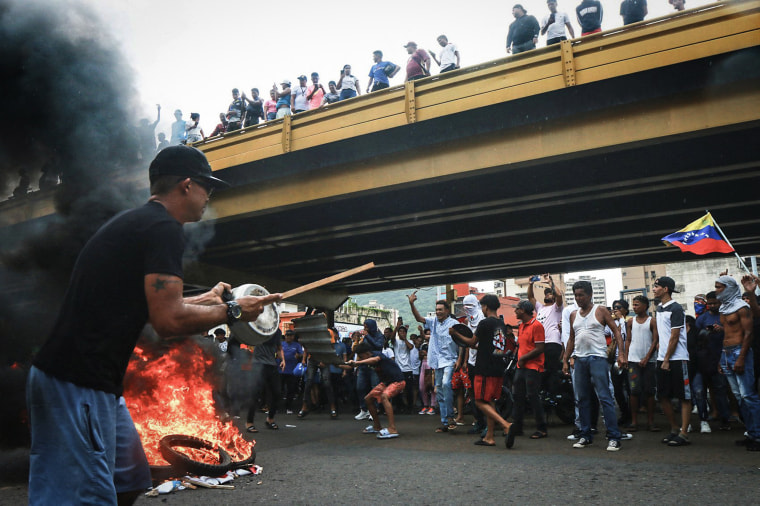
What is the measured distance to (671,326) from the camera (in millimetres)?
6965

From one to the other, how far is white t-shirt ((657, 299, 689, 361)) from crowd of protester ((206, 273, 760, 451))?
1 cm

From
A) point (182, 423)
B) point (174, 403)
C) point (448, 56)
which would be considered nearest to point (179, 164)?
point (182, 423)

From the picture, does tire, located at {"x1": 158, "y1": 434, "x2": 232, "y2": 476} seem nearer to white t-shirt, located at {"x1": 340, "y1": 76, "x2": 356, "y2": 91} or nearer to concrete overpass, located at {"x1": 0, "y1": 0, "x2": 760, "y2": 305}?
concrete overpass, located at {"x1": 0, "y1": 0, "x2": 760, "y2": 305}

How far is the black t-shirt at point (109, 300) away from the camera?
1933 mm

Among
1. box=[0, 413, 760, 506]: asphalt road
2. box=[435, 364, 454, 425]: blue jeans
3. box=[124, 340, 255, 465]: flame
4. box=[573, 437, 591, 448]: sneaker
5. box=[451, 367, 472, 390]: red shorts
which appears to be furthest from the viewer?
box=[451, 367, 472, 390]: red shorts

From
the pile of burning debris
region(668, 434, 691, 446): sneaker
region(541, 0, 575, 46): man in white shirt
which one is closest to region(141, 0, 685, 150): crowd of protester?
region(541, 0, 575, 46): man in white shirt

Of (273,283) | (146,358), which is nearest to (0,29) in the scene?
(146,358)

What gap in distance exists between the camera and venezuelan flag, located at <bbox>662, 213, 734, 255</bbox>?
7037 millimetres

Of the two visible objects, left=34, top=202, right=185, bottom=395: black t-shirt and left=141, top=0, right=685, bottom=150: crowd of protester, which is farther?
left=141, top=0, right=685, bottom=150: crowd of protester

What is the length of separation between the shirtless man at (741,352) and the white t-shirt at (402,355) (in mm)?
8425

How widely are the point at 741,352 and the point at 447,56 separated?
29.8 ft

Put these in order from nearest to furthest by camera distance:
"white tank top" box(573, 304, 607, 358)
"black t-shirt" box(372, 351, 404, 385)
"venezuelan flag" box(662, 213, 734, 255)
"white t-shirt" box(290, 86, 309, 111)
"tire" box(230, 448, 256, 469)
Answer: "tire" box(230, 448, 256, 469) < "white tank top" box(573, 304, 607, 358) < "venezuelan flag" box(662, 213, 734, 255) < "black t-shirt" box(372, 351, 404, 385) < "white t-shirt" box(290, 86, 309, 111)

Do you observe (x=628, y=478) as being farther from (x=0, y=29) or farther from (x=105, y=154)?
(x=0, y=29)

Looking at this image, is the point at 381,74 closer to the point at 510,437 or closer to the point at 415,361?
the point at 415,361
